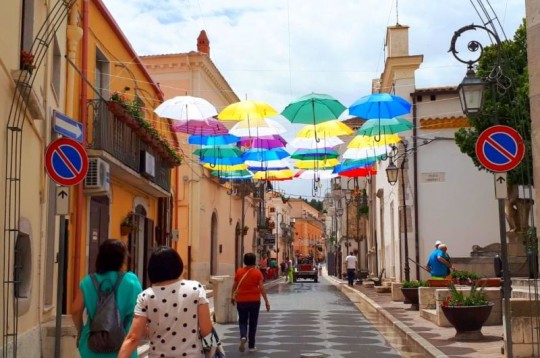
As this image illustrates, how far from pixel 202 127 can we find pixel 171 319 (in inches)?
570

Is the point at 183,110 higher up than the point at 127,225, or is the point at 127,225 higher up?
the point at 183,110

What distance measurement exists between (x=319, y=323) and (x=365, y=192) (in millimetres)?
28842

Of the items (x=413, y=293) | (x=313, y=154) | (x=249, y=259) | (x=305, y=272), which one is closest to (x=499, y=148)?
(x=249, y=259)

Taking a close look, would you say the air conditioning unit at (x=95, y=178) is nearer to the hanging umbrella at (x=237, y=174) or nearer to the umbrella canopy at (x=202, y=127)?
the umbrella canopy at (x=202, y=127)

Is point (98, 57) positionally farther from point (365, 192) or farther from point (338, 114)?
point (365, 192)

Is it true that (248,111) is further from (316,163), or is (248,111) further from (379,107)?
(316,163)

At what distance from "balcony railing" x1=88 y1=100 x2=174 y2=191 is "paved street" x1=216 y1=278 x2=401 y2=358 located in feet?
14.9

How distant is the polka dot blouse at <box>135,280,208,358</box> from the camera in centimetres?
471

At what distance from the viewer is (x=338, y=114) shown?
17.5 m

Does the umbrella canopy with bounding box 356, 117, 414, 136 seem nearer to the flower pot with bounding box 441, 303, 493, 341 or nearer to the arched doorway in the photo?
the flower pot with bounding box 441, 303, 493, 341

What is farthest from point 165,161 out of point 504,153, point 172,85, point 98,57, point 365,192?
point 365,192

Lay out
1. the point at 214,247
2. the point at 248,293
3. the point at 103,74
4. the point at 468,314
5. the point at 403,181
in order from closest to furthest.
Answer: the point at 248,293
the point at 468,314
the point at 103,74
the point at 403,181
the point at 214,247

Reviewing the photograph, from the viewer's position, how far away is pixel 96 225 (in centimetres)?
1548

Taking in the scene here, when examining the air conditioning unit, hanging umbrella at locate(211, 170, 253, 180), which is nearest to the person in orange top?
the air conditioning unit
